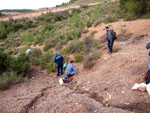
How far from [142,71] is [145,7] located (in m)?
11.2

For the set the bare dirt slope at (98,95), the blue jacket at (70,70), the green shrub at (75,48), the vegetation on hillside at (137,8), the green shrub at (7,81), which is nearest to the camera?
the bare dirt slope at (98,95)

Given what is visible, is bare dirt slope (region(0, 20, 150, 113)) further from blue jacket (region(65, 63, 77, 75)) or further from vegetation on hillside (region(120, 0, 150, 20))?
vegetation on hillside (region(120, 0, 150, 20))

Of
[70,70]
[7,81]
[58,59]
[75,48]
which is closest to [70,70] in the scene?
[70,70]

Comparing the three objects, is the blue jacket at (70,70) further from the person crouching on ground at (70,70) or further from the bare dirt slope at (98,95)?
the bare dirt slope at (98,95)

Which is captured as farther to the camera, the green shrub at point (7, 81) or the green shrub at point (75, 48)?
the green shrub at point (75, 48)

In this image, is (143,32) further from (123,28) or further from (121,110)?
(121,110)

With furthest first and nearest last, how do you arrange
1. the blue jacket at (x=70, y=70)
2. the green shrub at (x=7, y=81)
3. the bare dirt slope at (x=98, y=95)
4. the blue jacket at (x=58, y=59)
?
the blue jacket at (x=58, y=59), the blue jacket at (x=70, y=70), the green shrub at (x=7, y=81), the bare dirt slope at (x=98, y=95)

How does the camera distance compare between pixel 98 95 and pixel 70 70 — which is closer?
pixel 98 95

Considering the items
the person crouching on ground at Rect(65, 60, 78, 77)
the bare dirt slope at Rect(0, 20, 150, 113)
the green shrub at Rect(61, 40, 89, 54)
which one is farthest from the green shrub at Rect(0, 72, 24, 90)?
the green shrub at Rect(61, 40, 89, 54)

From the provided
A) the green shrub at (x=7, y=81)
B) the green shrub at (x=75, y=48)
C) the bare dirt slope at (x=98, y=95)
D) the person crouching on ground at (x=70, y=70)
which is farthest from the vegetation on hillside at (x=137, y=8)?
the green shrub at (x=7, y=81)

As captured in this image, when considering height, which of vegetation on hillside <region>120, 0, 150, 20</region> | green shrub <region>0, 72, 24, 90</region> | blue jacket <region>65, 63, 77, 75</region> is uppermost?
vegetation on hillside <region>120, 0, 150, 20</region>

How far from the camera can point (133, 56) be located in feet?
21.0

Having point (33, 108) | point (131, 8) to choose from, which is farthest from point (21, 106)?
point (131, 8)

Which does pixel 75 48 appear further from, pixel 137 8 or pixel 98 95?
pixel 137 8
